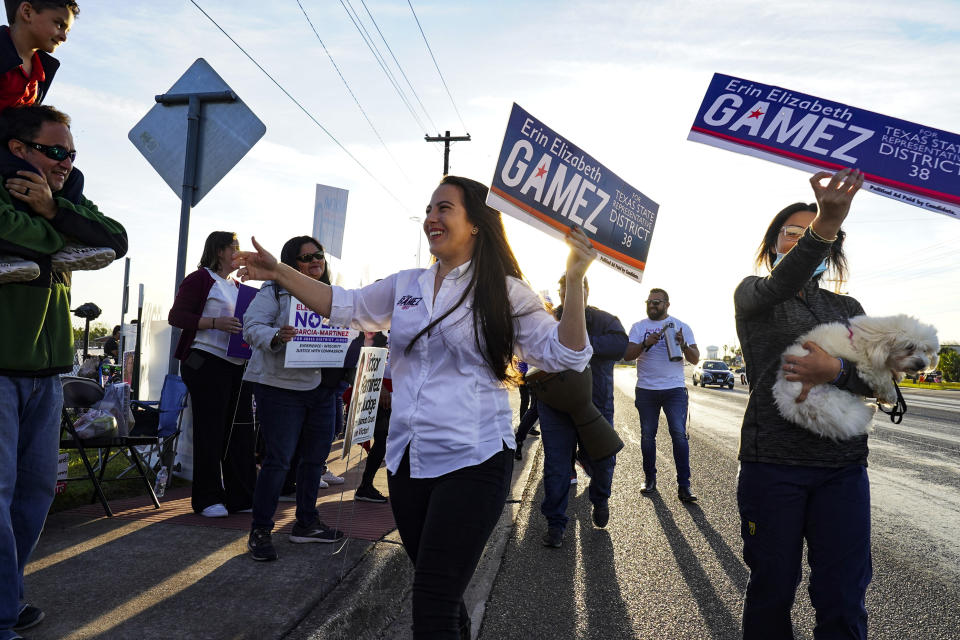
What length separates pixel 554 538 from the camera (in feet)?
16.9

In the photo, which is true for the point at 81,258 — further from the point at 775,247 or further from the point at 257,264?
the point at 775,247

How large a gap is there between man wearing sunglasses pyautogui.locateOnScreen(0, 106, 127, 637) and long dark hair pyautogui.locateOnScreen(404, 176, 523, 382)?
1.59m

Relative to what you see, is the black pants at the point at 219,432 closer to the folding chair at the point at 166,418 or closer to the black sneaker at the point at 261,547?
the folding chair at the point at 166,418

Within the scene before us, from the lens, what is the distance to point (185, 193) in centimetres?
499

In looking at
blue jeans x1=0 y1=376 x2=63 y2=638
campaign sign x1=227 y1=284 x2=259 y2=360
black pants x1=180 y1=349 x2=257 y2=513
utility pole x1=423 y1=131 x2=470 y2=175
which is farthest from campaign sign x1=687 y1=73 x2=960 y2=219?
utility pole x1=423 y1=131 x2=470 y2=175

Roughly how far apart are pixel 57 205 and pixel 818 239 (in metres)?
2.96

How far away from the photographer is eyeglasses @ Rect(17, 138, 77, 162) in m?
2.78

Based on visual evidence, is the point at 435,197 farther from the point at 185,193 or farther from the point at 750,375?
the point at 185,193

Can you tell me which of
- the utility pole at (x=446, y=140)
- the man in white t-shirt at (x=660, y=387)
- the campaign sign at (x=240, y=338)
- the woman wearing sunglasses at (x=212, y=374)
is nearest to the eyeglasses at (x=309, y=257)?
the campaign sign at (x=240, y=338)

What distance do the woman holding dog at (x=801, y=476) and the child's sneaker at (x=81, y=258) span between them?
2.70 metres

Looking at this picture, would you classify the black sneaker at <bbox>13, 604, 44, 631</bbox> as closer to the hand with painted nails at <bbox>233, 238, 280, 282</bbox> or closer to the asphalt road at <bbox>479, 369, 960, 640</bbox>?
the hand with painted nails at <bbox>233, 238, 280, 282</bbox>

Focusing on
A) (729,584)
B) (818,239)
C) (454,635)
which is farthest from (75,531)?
(818,239)

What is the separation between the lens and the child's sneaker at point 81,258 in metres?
2.87

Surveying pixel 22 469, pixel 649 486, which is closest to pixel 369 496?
pixel 649 486
